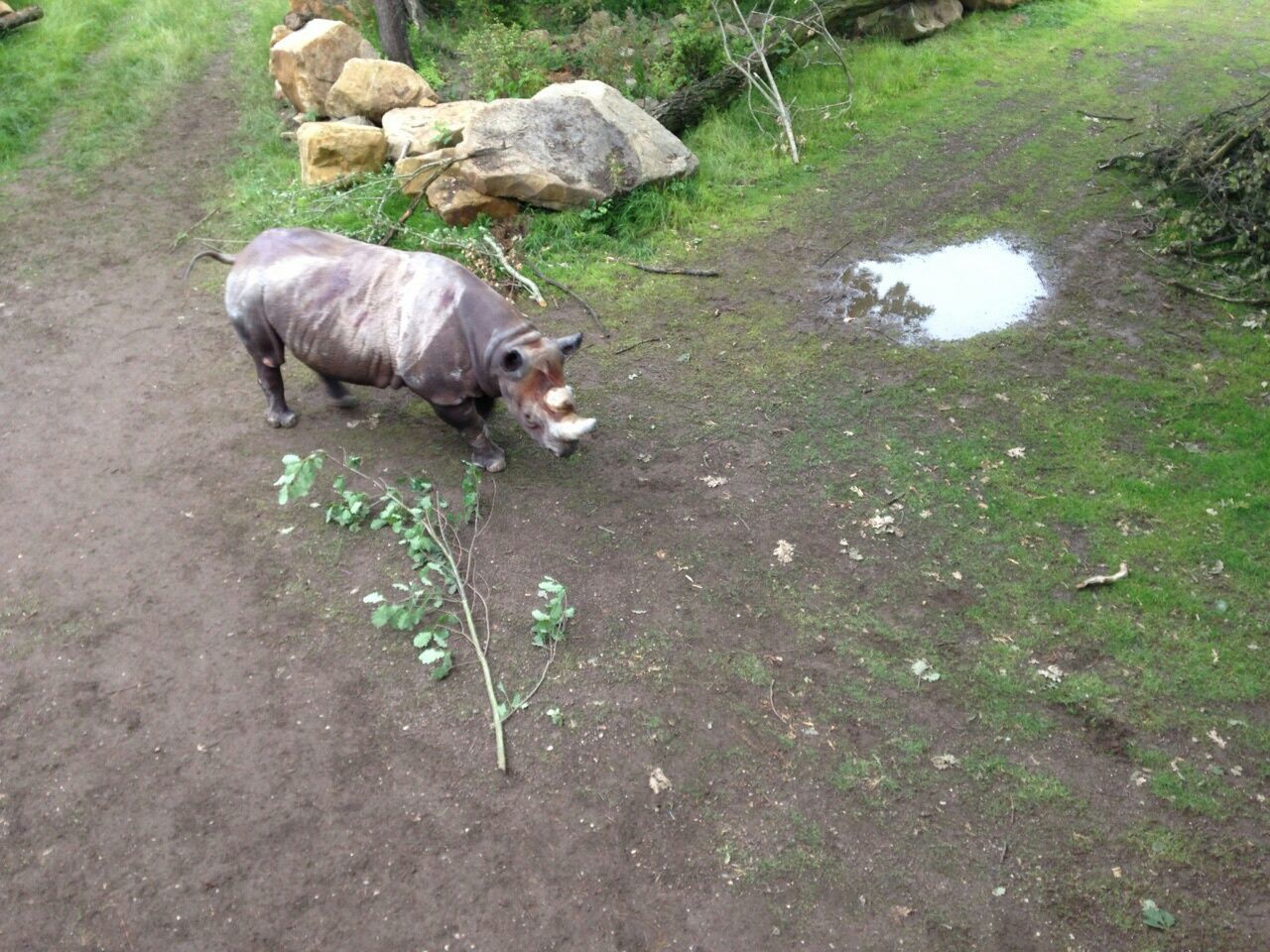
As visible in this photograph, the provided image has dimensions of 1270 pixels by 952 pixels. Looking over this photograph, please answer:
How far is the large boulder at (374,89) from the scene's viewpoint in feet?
31.5

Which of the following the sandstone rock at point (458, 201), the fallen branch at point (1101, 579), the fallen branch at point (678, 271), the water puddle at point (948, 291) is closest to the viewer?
the fallen branch at point (1101, 579)

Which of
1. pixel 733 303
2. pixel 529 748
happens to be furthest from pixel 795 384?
pixel 529 748

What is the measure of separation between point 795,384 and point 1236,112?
6309 millimetres

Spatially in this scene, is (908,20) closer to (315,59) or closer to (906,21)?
(906,21)

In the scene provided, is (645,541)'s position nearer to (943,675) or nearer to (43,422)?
(943,675)

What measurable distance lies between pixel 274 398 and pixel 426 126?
13.9 ft

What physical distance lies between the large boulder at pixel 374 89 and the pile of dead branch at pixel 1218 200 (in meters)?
7.94

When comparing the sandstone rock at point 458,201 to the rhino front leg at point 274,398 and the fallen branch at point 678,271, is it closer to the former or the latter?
the fallen branch at point 678,271

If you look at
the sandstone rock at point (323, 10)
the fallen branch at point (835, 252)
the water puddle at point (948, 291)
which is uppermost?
the sandstone rock at point (323, 10)

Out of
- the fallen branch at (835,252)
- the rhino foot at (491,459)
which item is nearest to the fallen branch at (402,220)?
the rhino foot at (491,459)

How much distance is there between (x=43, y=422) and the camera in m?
6.50

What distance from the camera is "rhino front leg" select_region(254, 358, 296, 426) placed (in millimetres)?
6129

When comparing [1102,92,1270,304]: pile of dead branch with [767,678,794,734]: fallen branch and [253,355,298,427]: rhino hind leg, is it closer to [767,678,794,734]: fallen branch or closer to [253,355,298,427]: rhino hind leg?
[767,678,794,734]: fallen branch

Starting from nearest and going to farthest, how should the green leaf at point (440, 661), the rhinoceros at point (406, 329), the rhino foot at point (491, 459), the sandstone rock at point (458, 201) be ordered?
the green leaf at point (440, 661) → the rhinoceros at point (406, 329) → the rhino foot at point (491, 459) → the sandstone rock at point (458, 201)
